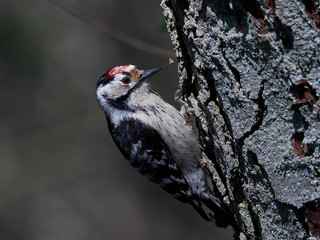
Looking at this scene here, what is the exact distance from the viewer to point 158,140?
3514 mm

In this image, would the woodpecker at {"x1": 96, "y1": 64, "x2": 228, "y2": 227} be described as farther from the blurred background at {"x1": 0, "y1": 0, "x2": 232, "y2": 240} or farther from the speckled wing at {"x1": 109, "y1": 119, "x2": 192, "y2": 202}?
the blurred background at {"x1": 0, "y1": 0, "x2": 232, "y2": 240}

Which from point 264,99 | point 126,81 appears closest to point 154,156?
point 126,81

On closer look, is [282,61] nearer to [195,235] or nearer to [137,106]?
[137,106]

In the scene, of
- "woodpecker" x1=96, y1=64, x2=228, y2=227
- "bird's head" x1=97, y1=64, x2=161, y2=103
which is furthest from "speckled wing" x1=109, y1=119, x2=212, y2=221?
"bird's head" x1=97, y1=64, x2=161, y2=103

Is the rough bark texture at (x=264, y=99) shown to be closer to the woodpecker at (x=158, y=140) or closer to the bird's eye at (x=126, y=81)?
the woodpecker at (x=158, y=140)

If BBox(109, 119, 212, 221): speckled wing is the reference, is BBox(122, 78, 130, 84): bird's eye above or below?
above

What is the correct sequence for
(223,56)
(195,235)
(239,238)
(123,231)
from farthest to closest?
(123,231)
(195,235)
(239,238)
(223,56)

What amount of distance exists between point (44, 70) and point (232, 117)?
270 inches

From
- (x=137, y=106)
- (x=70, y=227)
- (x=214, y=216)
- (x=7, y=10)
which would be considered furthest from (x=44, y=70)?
(x=214, y=216)

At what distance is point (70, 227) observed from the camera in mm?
7848

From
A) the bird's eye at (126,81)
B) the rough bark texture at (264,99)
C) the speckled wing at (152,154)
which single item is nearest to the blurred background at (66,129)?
the speckled wing at (152,154)

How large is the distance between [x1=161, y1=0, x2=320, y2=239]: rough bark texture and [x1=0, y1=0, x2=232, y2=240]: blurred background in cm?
573

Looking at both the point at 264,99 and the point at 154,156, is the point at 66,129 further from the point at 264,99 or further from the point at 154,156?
the point at 264,99

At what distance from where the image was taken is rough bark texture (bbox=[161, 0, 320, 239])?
1652 millimetres
